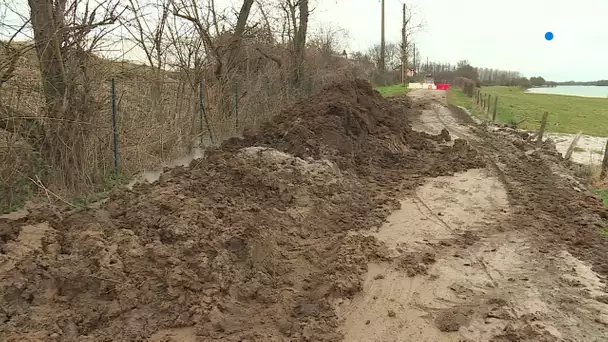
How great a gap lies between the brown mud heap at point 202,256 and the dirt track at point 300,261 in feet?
0.06

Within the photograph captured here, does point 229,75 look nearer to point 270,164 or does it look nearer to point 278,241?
point 270,164

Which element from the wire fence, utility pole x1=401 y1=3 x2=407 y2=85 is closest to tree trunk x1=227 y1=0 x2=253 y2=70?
the wire fence

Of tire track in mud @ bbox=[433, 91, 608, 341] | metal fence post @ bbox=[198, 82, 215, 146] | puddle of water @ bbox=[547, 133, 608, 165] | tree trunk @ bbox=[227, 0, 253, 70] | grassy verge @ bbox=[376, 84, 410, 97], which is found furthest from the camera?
grassy verge @ bbox=[376, 84, 410, 97]

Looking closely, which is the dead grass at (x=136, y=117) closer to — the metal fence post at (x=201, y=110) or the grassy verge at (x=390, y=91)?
the metal fence post at (x=201, y=110)

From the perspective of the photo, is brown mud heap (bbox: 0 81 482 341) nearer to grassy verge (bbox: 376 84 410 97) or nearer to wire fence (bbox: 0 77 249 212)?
wire fence (bbox: 0 77 249 212)

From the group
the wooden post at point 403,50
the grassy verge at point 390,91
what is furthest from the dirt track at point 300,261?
the wooden post at point 403,50

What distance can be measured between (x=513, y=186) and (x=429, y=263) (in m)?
5.05

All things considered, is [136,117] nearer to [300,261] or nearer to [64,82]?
[64,82]

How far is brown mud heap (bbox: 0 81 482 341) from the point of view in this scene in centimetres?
447

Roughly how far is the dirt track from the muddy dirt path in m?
0.02

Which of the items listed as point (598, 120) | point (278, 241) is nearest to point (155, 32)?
point (278, 241)

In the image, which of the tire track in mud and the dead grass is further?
the dead grass

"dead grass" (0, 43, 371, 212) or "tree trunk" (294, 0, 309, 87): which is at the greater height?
"tree trunk" (294, 0, 309, 87)

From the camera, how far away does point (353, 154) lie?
11.8 m
